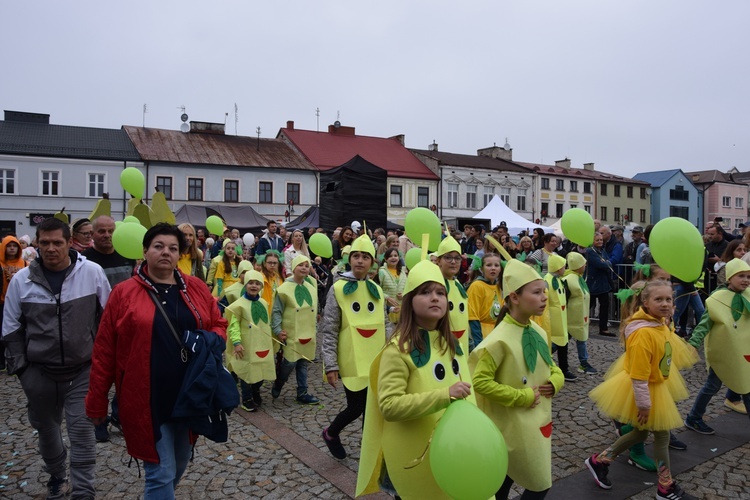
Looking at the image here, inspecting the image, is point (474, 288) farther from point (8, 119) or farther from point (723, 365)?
point (8, 119)

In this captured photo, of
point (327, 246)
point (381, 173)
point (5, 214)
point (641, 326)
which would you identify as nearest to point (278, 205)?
point (5, 214)

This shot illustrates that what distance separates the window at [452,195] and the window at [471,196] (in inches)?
48.8

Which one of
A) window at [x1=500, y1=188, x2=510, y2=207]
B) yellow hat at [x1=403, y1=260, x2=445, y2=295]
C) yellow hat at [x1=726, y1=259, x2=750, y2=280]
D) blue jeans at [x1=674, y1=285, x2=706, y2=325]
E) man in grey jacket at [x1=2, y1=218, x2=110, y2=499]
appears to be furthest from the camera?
window at [x1=500, y1=188, x2=510, y2=207]

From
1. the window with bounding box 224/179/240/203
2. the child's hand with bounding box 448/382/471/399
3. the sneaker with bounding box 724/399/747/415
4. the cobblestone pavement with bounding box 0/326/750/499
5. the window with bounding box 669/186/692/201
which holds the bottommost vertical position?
the cobblestone pavement with bounding box 0/326/750/499

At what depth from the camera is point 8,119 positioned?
119 feet

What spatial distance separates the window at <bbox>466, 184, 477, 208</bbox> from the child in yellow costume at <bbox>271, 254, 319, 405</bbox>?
4111 centimetres

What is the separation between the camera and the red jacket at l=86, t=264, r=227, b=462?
9.90ft

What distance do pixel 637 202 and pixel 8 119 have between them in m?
57.8

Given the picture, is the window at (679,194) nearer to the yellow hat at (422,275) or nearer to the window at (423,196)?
the window at (423,196)

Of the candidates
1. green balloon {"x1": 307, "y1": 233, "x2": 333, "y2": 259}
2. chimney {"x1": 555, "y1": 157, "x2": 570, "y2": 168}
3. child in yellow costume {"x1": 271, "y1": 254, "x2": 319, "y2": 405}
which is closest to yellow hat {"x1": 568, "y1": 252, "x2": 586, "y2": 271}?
child in yellow costume {"x1": 271, "y1": 254, "x2": 319, "y2": 405}

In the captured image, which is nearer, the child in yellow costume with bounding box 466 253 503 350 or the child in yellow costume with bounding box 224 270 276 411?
the child in yellow costume with bounding box 466 253 503 350

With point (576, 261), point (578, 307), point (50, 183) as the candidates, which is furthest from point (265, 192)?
point (578, 307)

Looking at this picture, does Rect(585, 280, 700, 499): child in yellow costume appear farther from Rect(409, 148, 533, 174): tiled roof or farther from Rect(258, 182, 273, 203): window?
Rect(409, 148, 533, 174): tiled roof

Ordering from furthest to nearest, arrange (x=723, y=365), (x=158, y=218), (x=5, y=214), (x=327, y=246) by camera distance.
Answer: (x=5, y=214) → (x=327, y=246) → (x=158, y=218) → (x=723, y=365)
